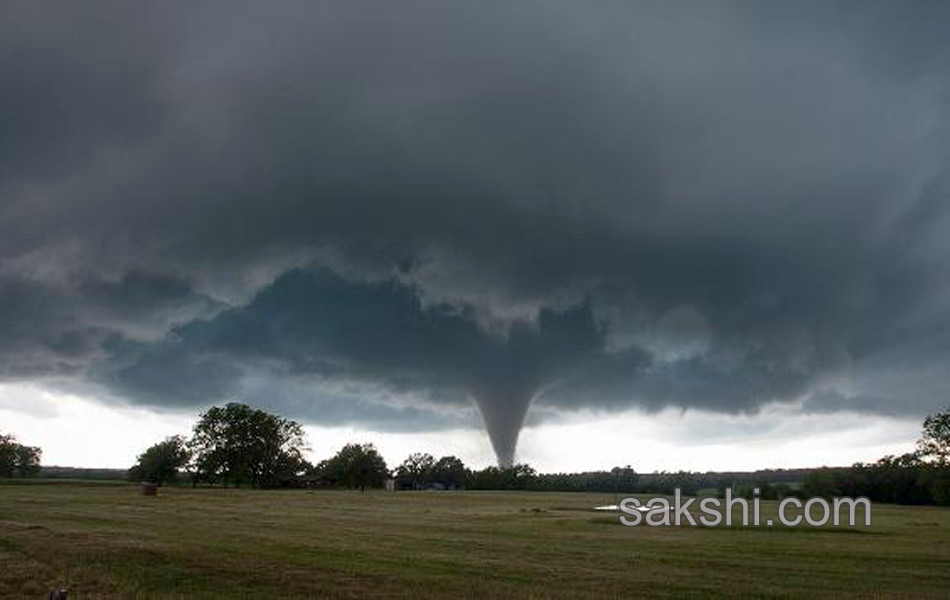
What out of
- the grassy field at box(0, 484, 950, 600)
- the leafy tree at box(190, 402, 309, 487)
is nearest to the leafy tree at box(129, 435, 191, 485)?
the leafy tree at box(190, 402, 309, 487)

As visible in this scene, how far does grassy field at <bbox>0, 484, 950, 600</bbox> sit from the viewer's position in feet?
78.7

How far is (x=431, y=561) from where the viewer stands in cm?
3078

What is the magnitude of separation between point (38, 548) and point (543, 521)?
1564 inches

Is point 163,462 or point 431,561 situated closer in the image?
point 431,561

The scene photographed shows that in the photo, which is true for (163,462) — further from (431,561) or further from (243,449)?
(431,561)

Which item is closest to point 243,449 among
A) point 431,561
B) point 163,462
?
point 163,462

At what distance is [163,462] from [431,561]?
15819 centimetres

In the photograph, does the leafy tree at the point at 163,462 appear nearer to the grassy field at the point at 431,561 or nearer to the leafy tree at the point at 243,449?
the leafy tree at the point at 243,449

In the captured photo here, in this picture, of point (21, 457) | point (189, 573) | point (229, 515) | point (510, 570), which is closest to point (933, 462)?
point (229, 515)

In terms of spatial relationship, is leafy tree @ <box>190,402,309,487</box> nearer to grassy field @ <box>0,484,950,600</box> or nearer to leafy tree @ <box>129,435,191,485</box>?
leafy tree @ <box>129,435,191,485</box>

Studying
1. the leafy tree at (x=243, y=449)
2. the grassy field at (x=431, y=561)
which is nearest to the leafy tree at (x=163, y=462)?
the leafy tree at (x=243, y=449)

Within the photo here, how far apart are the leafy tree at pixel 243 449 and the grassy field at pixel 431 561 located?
396 feet

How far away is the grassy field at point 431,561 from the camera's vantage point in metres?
24.0

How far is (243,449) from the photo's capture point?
170500 mm
